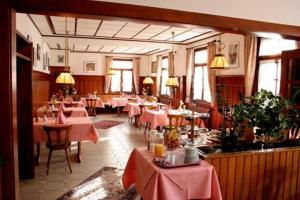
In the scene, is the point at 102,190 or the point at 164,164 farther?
the point at 102,190

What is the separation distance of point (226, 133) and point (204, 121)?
4.47m

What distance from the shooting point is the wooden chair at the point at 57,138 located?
4312mm

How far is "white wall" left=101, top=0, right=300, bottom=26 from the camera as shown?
2937 millimetres

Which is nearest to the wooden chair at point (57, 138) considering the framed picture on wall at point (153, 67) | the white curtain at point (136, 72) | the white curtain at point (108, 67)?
the white curtain at point (108, 67)

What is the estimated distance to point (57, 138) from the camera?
4.54 meters

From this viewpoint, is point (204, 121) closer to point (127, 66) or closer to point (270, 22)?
point (270, 22)

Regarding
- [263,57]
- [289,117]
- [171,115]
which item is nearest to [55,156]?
[171,115]

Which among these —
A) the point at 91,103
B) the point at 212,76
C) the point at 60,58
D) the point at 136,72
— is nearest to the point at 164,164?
the point at 212,76

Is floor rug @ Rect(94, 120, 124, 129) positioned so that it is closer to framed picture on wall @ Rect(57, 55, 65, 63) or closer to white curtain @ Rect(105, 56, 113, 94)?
white curtain @ Rect(105, 56, 113, 94)

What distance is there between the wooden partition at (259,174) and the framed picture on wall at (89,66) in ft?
35.4

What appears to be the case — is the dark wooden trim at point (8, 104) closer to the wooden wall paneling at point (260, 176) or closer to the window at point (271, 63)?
the wooden wall paneling at point (260, 176)

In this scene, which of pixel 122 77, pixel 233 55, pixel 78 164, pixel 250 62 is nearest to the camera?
pixel 78 164

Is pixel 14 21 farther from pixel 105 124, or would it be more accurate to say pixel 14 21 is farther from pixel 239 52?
pixel 105 124

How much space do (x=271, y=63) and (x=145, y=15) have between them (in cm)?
379
